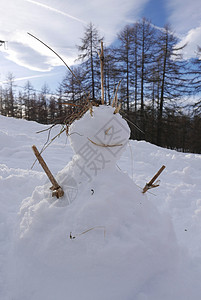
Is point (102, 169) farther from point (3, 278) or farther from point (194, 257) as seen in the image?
point (194, 257)

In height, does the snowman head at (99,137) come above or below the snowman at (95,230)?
above

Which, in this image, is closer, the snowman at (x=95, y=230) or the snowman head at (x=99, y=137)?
the snowman at (x=95, y=230)

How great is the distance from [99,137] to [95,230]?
0.65 metres

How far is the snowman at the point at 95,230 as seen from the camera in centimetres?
98

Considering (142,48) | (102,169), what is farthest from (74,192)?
(142,48)

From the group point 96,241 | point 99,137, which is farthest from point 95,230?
point 99,137

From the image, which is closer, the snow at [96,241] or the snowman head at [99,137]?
the snow at [96,241]

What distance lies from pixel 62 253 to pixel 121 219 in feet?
1.41

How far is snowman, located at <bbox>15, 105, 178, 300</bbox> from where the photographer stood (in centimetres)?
98

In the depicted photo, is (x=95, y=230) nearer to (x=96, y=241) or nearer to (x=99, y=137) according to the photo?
(x=96, y=241)

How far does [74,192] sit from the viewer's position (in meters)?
1.22

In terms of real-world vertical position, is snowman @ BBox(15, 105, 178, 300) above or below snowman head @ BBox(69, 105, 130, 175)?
below

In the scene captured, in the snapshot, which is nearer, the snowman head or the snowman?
the snowman

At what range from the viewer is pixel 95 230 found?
106cm
